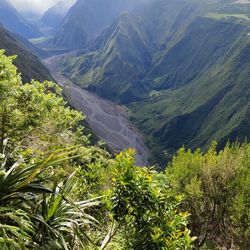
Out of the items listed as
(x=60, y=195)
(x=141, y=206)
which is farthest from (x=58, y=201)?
(x=141, y=206)

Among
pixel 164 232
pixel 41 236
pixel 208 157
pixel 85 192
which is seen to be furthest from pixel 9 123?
pixel 208 157

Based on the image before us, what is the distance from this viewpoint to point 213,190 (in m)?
27.3

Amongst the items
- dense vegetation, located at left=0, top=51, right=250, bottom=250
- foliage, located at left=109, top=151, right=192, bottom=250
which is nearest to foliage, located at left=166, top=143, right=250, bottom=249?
dense vegetation, located at left=0, top=51, right=250, bottom=250

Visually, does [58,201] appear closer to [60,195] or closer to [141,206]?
[60,195]

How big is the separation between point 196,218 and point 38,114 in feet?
53.3

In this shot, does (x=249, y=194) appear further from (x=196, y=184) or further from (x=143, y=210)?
(x=143, y=210)

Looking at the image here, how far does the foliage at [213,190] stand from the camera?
25.5 metres

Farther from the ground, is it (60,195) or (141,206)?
(60,195)

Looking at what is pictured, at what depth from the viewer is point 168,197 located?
11484 millimetres

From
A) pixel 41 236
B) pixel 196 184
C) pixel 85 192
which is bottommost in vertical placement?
Answer: pixel 196 184

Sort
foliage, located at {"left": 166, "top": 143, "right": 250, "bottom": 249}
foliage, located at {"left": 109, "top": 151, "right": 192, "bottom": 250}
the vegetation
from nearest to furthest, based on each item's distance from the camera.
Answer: the vegetation < foliage, located at {"left": 109, "top": 151, "right": 192, "bottom": 250} < foliage, located at {"left": 166, "top": 143, "right": 250, "bottom": 249}

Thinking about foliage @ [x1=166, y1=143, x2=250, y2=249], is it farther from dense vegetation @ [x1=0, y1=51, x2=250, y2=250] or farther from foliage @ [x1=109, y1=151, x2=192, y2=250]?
foliage @ [x1=109, y1=151, x2=192, y2=250]

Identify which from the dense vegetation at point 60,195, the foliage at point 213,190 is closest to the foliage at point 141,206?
the dense vegetation at point 60,195

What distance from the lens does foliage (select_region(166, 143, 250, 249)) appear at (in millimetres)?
25484
